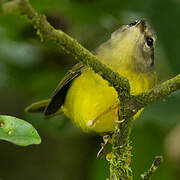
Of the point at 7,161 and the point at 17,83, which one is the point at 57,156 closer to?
the point at 7,161

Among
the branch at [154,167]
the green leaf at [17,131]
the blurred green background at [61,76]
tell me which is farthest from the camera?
the blurred green background at [61,76]

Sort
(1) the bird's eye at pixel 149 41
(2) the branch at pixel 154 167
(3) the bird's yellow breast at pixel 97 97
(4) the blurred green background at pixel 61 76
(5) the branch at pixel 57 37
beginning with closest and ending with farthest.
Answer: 1. (5) the branch at pixel 57 37
2. (2) the branch at pixel 154 167
3. (3) the bird's yellow breast at pixel 97 97
4. (1) the bird's eye at pixel 149 41
5. (4) the blurred green background at pixel 61 76

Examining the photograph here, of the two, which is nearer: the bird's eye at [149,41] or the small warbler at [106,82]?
the small warbler at [106,82]

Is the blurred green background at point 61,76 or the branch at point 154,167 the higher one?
the blurred green background at point 61,76

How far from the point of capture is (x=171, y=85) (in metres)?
1.86

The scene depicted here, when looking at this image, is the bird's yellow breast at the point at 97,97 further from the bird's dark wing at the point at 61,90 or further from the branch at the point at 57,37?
the branch at the point at 57,37

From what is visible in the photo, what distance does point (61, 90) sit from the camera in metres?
3.18

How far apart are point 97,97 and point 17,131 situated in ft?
3.10

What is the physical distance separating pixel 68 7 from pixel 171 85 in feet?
6.88

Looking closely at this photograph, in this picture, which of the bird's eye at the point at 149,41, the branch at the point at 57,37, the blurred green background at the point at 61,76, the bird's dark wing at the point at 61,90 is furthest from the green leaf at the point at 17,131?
the blurred green background at the point at 61,76

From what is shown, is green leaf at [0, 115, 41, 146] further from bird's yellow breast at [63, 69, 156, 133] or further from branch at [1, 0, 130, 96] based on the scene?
bird's yellow breast at [63, 69, 156, 133]

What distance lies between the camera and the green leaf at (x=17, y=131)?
188 cm

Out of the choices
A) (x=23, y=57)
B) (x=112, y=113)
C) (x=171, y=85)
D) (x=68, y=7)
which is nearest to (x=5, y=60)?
(x=23, y=57)

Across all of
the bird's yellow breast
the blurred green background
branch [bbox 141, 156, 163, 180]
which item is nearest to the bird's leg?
the bird's yellow breast
